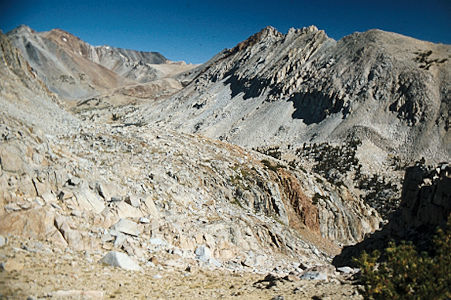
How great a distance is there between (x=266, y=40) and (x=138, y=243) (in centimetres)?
14241

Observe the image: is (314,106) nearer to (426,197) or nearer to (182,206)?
(426,197)

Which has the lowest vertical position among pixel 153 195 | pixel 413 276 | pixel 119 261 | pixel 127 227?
pixel 119 261

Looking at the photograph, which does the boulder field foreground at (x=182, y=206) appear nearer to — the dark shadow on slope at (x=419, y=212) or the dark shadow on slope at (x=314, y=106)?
the dark shadow on slope at (x=419, y=212)

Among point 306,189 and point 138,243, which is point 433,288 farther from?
point 306,189

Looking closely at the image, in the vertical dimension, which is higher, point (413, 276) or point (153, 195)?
point (153, 195)

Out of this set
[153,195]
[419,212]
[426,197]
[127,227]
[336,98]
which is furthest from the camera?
[336,98]

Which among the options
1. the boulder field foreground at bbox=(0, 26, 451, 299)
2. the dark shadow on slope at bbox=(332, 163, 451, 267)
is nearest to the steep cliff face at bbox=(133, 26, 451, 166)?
the boulder field foreground at bbox=(0, 26, 451, 299)

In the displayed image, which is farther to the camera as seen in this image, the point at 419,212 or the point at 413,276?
the point at 419,212

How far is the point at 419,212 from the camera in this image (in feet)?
62.4

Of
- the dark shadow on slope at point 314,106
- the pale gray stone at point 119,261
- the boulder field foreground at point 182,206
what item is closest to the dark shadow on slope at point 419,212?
the boulder field foreground at point 182,206

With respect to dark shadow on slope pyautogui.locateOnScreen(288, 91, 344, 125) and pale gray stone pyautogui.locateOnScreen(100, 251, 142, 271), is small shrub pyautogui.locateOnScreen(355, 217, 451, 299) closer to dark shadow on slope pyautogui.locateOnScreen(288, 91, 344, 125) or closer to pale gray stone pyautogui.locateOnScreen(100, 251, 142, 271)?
pale gray stone pyautogui.locateOnScreen(100, 251, 142, 271)

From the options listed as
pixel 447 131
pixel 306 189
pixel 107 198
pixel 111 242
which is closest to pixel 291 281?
pixel 111 242

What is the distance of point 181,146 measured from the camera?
3142 cm

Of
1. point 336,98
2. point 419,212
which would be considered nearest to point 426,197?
point 419,212
